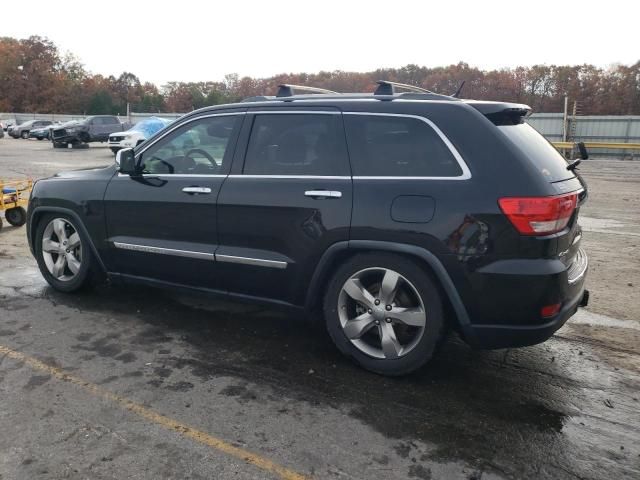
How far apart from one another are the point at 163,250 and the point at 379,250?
6.24 feet

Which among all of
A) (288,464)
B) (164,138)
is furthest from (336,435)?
(164,138)

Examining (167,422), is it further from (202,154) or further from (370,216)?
(202,154)

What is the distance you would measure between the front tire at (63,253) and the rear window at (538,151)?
376 centimetres

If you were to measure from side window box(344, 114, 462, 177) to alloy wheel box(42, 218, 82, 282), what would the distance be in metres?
2.93

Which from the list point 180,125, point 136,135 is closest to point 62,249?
point 180,125

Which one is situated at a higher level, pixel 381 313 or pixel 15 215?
pixel 381 313

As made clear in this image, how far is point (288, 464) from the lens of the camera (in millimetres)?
2738

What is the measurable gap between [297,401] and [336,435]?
1.44ft

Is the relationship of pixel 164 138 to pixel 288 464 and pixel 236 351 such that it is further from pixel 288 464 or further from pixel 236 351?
pixel 288 464

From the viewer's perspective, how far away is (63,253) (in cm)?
521

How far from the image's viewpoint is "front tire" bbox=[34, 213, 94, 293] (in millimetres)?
5055

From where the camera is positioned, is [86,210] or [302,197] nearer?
[302,197]

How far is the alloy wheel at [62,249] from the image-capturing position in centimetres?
515

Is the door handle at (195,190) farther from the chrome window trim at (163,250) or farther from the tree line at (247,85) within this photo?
the tree line at (247,85)
